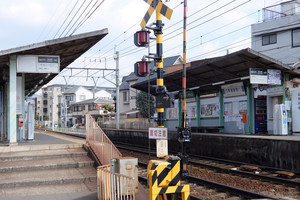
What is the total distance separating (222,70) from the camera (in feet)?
53.8

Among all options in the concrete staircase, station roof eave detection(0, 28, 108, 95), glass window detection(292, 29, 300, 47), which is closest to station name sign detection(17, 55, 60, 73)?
station roof eave detection(0, 28, 108, 95)

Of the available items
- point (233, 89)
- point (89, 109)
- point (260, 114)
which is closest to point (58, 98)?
point (89, 109)

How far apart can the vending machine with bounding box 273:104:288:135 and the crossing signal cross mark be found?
8306 mm

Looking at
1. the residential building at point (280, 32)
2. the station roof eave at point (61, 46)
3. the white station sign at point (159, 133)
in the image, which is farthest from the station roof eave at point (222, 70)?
the residential building at point (280, 32)

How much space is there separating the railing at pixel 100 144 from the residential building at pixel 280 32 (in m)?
26.8

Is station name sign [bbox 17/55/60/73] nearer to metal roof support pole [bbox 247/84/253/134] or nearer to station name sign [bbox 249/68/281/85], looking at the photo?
station name sign [bbox 249/68/281/85]

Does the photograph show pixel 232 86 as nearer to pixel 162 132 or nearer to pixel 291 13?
pixel 162 132

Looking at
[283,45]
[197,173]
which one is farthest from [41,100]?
[197,173]

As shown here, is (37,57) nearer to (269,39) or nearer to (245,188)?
(245,188)

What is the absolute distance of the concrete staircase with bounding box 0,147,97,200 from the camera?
7363mm

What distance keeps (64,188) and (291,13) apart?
32876mm

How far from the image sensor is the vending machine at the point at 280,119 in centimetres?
1491

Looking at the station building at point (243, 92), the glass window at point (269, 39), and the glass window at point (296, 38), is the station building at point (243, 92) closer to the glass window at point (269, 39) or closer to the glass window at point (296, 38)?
the glass window at point (296, 38)

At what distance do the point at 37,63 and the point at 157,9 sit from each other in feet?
16.5
